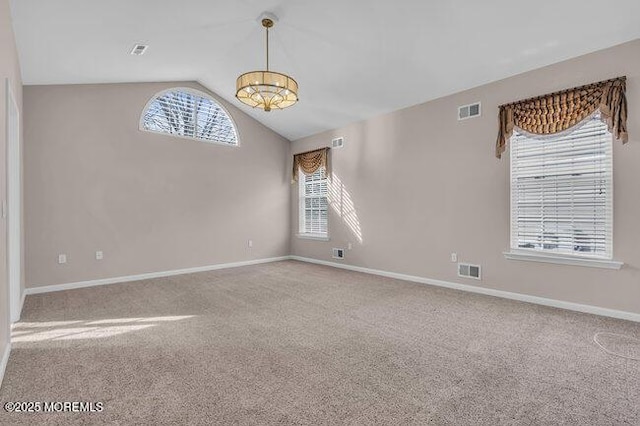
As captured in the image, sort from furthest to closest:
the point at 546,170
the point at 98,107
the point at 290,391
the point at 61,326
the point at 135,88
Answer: the point at 135,88, the point at 98,107, the point at 546,170, the point at 61,326, the point at 290,391

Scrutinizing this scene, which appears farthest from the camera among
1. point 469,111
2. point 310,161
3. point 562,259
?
point 310,161

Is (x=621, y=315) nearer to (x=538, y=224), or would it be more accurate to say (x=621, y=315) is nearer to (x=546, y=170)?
(x=538, y=224)

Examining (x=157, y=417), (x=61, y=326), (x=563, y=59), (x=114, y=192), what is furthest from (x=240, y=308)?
Result: (x=563, y=59)

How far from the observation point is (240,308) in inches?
148

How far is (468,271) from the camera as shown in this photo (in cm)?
452

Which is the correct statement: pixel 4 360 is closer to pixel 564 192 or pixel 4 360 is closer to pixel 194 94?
pixel 194 94

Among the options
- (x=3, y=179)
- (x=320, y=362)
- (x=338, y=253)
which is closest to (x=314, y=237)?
(x=338, y=253)

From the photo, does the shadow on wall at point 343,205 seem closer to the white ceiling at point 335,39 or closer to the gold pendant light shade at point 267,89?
the white ceiling at point 335,39

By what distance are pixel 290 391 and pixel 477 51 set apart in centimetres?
391

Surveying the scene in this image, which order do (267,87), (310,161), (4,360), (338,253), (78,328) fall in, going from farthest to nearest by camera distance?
(310,161) < (338,253) < (267,87) < (78,328) < (4,360)


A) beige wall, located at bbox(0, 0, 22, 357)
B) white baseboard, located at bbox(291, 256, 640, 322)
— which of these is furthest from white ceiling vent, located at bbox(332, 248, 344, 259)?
beige wall, located at bbox(0, 0, 22, 357)

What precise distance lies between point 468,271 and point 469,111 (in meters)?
2.15

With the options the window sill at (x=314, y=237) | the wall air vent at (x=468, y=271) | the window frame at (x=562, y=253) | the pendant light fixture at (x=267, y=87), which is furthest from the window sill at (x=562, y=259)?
the window sill at (x=314, y=237)

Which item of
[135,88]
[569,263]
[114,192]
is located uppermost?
[135,88]
